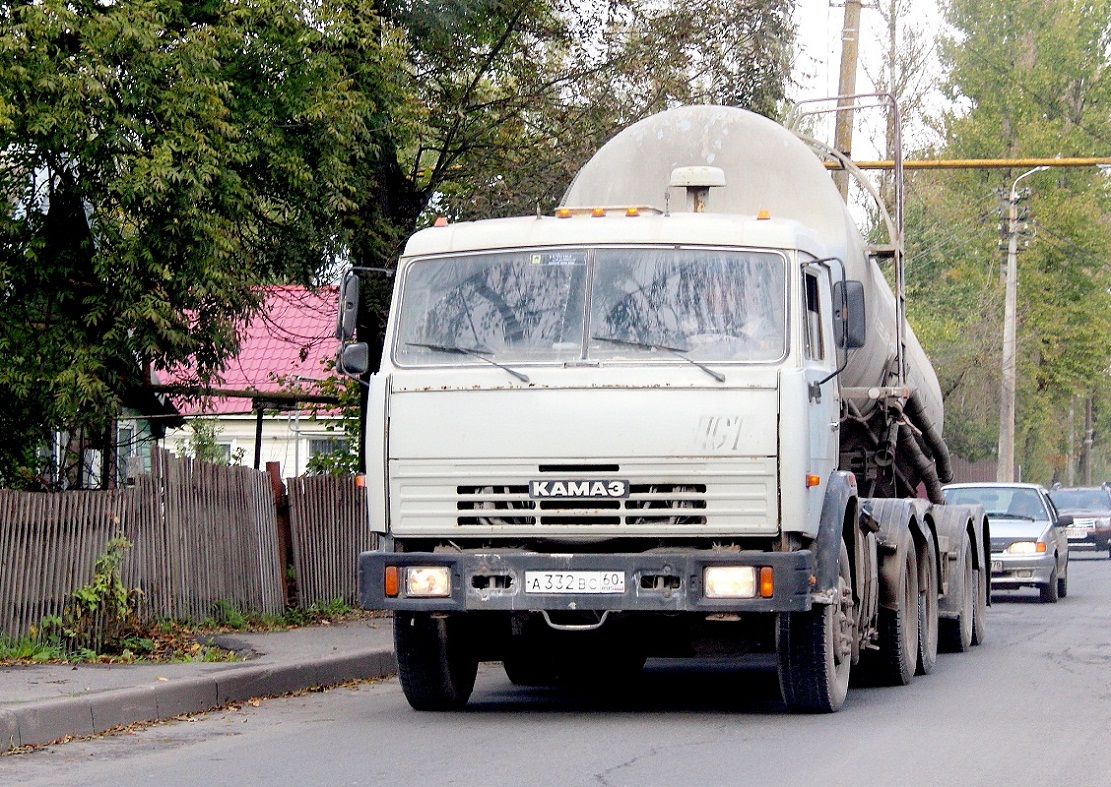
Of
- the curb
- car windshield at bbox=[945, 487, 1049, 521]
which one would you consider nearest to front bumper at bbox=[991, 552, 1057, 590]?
car windshield at bbox=[945, 487, 1049, 521]

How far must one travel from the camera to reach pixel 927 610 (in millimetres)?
12945

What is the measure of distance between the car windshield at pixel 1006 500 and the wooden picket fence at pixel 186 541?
934 centimetres

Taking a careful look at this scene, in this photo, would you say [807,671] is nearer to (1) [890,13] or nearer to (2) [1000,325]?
(1) [890,13]

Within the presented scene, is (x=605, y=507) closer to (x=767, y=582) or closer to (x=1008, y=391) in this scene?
(x=767, y=582)

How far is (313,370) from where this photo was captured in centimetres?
3145

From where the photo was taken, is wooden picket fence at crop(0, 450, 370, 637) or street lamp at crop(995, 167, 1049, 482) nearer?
wooden picket fence at crop(0, 450, 370, 637)

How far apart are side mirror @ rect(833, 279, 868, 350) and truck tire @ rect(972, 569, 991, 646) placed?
6.18 meters

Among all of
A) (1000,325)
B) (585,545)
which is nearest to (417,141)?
(585,545)

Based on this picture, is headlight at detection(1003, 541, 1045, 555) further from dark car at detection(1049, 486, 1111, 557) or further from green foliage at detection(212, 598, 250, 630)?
dark car at detection(1049, 486, 1111, 557)

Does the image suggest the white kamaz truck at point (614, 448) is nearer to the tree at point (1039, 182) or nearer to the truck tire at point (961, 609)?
the truck tire at point (961, 609)

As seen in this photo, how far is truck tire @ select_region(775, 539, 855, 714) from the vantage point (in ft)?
30.4

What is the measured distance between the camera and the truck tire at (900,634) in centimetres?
1150

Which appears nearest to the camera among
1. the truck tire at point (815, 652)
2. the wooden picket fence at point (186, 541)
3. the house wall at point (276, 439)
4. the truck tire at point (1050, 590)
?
the truck tire at point (815, 652)

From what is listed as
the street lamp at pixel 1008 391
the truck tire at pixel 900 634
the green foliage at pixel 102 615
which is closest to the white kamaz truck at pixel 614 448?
the truck tire at pixel 900 634
